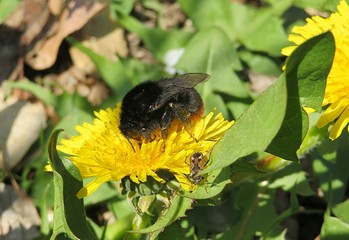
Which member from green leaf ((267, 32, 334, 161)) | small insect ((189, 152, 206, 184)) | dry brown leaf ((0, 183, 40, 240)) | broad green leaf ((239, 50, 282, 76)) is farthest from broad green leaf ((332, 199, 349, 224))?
dry brown leaf ((0, 183, 40, 240))

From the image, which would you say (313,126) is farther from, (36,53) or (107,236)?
(36,53)

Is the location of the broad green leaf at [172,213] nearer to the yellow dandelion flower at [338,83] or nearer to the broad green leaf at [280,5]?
the yellow dandelion flower at [338,83]

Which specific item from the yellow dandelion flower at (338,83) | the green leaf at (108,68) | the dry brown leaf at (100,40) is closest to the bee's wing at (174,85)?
the yellow dandelion flower at (338,83)

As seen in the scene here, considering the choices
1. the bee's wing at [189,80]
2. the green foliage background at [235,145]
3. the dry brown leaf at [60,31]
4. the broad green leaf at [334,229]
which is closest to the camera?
the green foliage background at [235,145]

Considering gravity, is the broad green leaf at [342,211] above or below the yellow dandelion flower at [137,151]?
below

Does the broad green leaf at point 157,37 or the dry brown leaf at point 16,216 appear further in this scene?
the broad green leaf at point 157,37

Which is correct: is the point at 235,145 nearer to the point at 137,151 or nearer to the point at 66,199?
the point at 137,151

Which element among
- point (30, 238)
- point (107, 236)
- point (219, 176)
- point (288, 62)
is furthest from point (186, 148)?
point (30, 238)
